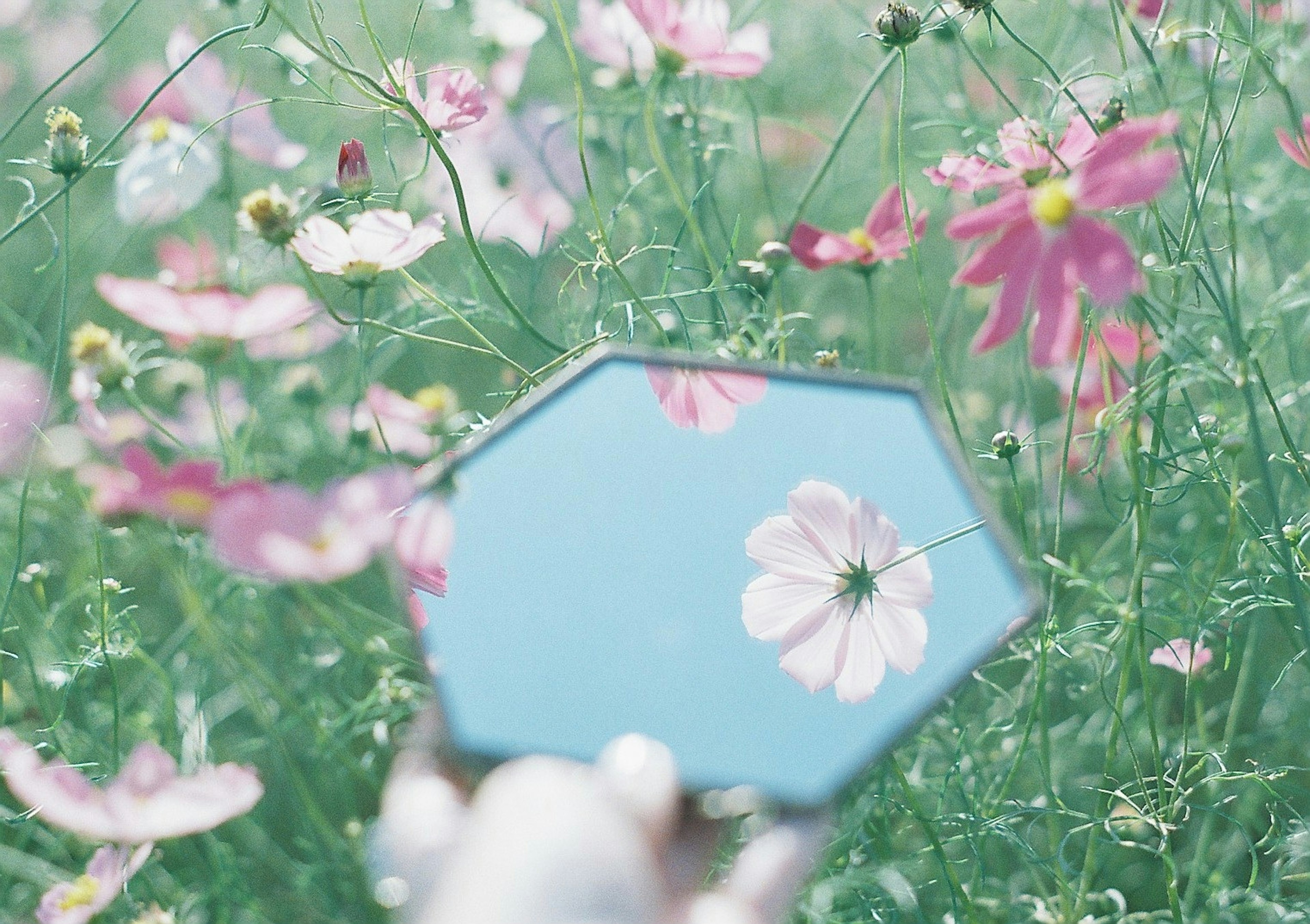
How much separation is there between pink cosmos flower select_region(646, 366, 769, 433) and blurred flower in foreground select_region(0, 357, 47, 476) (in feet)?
1.27

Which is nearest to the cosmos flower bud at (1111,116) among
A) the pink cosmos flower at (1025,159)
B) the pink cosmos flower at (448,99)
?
the pink cosmos flower at (1025,159)

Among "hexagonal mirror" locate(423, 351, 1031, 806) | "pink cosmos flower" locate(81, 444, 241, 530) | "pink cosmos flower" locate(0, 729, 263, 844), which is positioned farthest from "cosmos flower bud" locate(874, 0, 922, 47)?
"pink cosmos flower" locate(0, 729, 263, 844)

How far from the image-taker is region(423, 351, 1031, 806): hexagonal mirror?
0.52 meters

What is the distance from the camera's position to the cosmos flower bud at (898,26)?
0.61 metres

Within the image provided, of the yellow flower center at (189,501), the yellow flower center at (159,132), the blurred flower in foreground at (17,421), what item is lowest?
the blurred flower in foreground at (17,421)

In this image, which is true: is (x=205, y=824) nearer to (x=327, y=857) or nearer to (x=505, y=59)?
(x=327, y=857)

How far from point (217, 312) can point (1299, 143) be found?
0.61m

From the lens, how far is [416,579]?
558mm

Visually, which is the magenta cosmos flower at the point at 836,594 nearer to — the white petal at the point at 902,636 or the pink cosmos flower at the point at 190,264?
the white petal at the point at 902,636

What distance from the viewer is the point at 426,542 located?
565 millimetres

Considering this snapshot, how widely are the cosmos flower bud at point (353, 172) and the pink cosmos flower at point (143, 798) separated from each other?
316 millimetres

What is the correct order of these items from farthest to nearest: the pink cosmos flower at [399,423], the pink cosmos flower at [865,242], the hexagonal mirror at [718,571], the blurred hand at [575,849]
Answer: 1. the pink cosmos flower at [399,423]
2. the pink cosmos flower at [865,242]
3. the hexagonal mirror at [718,571]
4. the blurred hand at [575,849]

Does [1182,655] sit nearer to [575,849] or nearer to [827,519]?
[827,519]

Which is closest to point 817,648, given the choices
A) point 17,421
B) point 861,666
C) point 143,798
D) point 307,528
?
point 861,666
